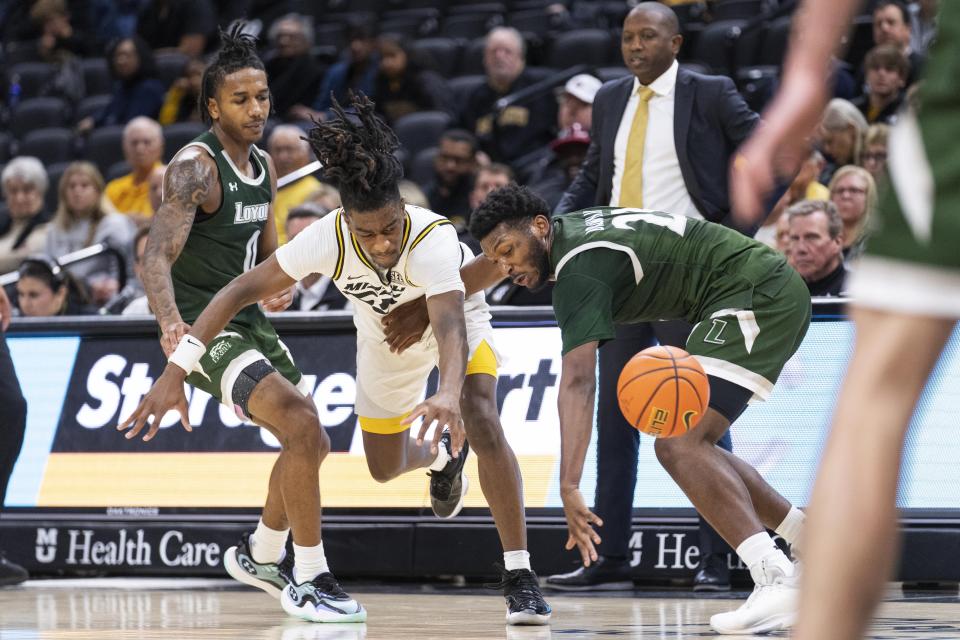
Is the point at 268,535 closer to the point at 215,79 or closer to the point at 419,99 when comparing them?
the point at 215,79

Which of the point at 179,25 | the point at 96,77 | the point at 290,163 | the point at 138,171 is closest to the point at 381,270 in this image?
the point at 290,163

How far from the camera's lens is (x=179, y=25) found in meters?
15.6

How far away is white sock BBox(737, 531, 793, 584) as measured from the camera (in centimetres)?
488

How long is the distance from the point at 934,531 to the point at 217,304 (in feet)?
10.6

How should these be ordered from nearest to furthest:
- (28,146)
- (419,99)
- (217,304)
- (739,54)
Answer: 1. (217,304)
2. (739,54)
3. (419,99)
4. (28,146)

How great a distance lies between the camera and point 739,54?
1127 centimetres

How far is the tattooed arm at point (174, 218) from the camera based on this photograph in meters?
5.55

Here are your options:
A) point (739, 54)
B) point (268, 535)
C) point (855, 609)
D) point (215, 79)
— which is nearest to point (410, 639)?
point (268, 535)

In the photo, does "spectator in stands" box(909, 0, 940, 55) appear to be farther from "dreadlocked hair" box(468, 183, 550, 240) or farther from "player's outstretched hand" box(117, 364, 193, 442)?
"player's outstretched hand" box(117, 364, 193, 442)

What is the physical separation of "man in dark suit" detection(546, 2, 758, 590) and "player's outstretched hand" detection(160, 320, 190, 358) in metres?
1.91

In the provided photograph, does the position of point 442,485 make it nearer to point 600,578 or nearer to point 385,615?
point 385,615

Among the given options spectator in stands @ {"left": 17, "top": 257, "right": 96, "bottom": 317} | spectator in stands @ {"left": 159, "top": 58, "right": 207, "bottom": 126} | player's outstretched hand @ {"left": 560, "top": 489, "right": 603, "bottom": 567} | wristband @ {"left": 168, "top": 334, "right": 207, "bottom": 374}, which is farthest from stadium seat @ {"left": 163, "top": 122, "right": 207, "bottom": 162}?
player's outstretched hand @ {"left": 560, "top": 489, "right": 603, "bottom": 567}

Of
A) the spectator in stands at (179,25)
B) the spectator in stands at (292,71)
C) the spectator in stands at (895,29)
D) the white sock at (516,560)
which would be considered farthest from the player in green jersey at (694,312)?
the spectator in stands at (179,25)

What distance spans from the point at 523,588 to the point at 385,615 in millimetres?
649
